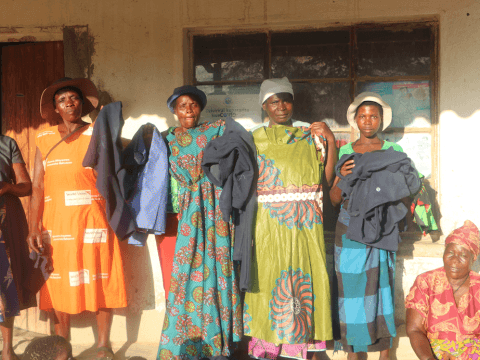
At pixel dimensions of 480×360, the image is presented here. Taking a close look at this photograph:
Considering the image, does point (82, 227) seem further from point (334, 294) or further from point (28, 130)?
point (334, 294)

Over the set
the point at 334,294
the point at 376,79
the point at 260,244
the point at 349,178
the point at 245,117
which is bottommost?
the point at 334,294

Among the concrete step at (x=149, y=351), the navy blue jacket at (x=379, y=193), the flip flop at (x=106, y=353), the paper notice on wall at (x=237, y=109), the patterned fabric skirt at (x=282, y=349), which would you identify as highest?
the paper notice on wall at (x=237, y=109)

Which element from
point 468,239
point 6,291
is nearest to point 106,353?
point 6,291

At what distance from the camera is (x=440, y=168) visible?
376 cm

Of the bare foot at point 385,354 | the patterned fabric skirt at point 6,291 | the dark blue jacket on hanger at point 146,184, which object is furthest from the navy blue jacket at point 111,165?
the bare foot at point 385,354

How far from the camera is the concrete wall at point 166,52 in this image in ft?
12.1

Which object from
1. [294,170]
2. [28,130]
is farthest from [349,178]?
[28,130]

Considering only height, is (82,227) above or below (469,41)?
below

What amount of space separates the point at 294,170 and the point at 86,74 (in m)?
2.10

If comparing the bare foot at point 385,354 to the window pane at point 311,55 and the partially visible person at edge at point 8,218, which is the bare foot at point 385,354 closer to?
the window pane at point 311,55

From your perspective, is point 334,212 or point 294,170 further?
point 334,212

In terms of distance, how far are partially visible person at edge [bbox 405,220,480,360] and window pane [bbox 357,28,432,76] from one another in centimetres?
146

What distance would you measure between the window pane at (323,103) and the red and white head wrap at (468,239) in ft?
4.18

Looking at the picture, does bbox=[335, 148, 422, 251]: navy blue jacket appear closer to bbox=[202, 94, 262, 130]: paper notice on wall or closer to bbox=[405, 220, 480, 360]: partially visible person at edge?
bbox=[405, 220, 480, 360]: partially visible person at edge
